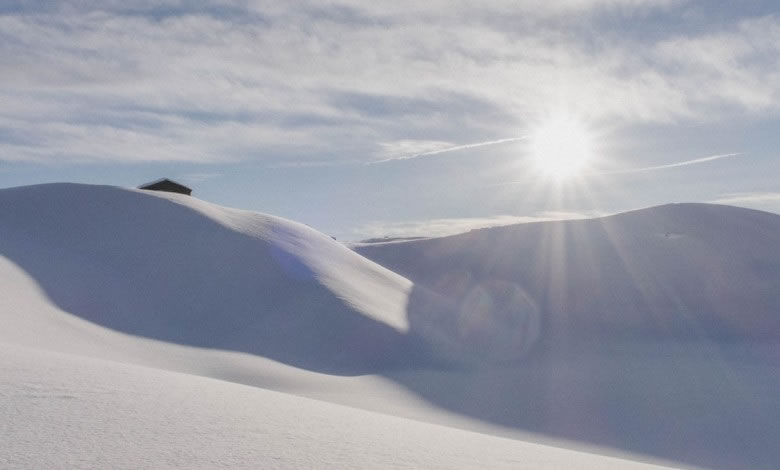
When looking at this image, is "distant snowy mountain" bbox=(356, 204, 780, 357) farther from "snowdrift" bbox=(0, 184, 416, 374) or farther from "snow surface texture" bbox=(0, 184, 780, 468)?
"snowdrift" bbox=(0, 184, 416, 374)

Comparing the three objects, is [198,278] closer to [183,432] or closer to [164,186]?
[164,186]

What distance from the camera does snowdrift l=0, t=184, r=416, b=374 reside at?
18203 millimetres

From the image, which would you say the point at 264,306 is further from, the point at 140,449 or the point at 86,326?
the point at 140,449

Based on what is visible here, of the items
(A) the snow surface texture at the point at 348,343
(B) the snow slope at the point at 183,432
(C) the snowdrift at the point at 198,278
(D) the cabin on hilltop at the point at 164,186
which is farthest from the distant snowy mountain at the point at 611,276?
(B) the snow slope at the point at 183,432

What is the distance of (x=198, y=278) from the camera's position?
21.7 metres

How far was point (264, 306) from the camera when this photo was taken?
21.1 metres

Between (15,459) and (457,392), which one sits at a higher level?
(457,392)

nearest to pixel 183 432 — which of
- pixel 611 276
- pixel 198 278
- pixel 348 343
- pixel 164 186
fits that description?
pixel 348 343

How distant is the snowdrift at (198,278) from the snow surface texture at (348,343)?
81 millimetres

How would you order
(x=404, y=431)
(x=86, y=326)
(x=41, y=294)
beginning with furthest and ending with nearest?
(x=41, y=294) → (x=86, y=326) → (x=404, y=431)

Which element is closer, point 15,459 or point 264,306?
point 15,459

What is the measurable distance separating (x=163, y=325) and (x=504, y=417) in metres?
10.1

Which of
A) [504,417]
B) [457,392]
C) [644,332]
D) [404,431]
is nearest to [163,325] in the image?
[457,392]

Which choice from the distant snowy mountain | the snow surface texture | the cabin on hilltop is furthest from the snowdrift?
the cabin on hilltop
